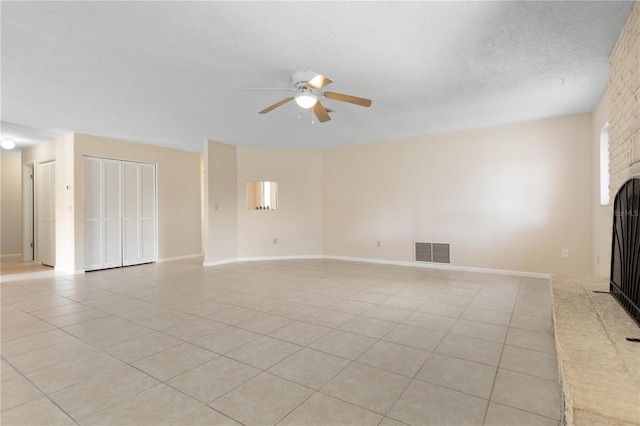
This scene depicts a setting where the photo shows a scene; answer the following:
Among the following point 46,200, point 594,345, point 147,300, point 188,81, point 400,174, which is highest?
point 188,81

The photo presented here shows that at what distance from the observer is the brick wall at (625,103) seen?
2.20 meters

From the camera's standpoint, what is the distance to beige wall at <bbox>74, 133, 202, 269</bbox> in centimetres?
571

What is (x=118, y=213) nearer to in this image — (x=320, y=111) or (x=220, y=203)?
(x=220, y=203)

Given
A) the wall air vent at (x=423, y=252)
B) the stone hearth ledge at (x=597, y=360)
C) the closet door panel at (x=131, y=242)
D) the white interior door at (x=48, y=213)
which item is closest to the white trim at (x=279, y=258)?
the closet door panel at (x=131, y=242)

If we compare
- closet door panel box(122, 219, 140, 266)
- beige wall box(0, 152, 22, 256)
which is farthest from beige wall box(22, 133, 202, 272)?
beige wall box(0, 152, 22, 256)

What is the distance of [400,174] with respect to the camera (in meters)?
6.40

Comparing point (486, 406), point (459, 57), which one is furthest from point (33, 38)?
point (486, 406)

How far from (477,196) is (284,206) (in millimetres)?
4155

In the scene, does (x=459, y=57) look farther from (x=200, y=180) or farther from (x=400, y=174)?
(x=200, y=180)

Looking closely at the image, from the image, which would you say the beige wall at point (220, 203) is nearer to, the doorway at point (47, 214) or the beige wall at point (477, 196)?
the beige wall at point (477, 196)

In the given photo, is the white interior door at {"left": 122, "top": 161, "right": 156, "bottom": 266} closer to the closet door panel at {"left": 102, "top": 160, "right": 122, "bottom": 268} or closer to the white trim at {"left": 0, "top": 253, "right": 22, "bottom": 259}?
the closet door panel at {"left": 102, "top": 160, "right": 122, "bottom": 268}

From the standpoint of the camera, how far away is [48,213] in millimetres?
6426

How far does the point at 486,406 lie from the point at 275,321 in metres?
2.00

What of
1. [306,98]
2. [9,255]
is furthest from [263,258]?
[9,255]
